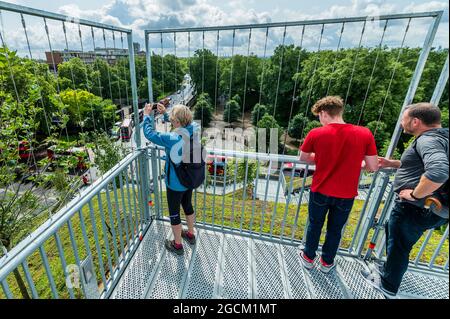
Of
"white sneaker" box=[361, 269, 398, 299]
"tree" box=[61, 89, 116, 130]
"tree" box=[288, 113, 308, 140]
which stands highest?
"tree" box=[61, 89, 116, 130]

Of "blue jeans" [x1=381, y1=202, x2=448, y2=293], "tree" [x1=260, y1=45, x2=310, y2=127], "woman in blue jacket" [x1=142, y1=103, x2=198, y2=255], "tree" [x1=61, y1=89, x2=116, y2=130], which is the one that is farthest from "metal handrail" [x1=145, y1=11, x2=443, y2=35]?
"tree" [x1=260, y1=45, x2=310, y2=127]

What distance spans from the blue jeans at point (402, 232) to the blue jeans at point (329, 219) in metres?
0.35

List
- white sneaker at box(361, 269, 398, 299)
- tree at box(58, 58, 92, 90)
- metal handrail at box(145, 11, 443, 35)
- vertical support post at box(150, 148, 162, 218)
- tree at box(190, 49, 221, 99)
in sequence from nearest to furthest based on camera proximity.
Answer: tree at box(58, 58, 92, 90), metal handrail at box(145, 11, 443, 35), white sneaker at box(361, 269, 398, 299), tree at box(190, 49, 221, 99), vertical support post at box(150, 148, 162, 218)

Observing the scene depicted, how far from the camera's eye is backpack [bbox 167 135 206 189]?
211 cm

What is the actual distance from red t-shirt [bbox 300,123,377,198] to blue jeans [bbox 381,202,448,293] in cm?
38

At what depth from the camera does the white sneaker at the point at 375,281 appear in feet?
7.07

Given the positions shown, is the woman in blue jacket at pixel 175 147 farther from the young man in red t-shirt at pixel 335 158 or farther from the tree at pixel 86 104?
the young man in red t-shirt at pixel 335 158

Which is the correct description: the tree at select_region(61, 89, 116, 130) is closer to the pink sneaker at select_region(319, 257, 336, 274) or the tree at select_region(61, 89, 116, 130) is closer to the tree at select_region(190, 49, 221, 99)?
the tree at select_region(190, 49, 221, 99)

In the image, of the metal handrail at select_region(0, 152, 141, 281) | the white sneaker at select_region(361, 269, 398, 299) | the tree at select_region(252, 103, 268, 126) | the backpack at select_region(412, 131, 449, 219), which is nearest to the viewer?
the metal handrail at select_region(0, 152, 141, 281)

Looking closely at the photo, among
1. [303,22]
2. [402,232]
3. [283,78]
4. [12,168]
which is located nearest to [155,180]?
[12,168]

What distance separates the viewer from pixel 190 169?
216cm

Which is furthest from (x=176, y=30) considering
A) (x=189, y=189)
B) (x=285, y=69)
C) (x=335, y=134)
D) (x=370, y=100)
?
(x=285, y=69)

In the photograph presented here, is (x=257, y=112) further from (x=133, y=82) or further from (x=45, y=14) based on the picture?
(x=45, y=14)

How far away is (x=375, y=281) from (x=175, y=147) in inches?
91.0
